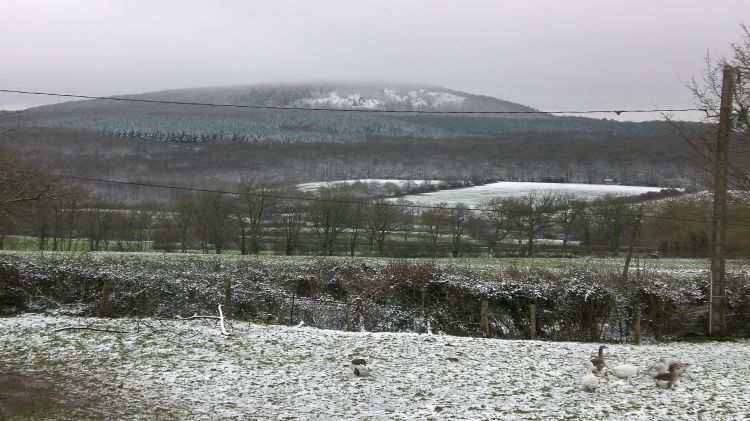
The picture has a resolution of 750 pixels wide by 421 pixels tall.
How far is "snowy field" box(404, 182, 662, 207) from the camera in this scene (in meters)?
63.2

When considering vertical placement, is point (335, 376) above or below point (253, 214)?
above

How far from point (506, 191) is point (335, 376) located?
5421 centimetres

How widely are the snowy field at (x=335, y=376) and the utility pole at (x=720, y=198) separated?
284 centimetres

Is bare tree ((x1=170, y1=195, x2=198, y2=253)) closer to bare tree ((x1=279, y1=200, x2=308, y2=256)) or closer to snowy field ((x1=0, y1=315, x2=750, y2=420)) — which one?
bare tree ((x1=279, y1=200, x2=308, y2=256))

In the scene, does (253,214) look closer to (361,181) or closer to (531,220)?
(361,181)

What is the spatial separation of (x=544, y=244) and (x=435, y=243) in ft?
35.8

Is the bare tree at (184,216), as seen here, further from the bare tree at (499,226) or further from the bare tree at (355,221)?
A: the bare tree at (499,226)

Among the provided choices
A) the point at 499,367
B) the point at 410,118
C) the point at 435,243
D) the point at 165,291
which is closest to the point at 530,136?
the point at 435,243

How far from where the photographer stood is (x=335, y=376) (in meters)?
12.7

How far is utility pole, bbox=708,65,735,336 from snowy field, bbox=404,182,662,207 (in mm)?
40565

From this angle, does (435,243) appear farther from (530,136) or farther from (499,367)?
(499,367)

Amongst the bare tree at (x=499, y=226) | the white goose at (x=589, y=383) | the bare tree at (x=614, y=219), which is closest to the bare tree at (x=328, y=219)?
the bare tree at (x=499, y=226)

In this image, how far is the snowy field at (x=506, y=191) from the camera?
63188 millimetres


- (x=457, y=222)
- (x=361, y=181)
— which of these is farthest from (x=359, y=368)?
(x=361, y=181)
